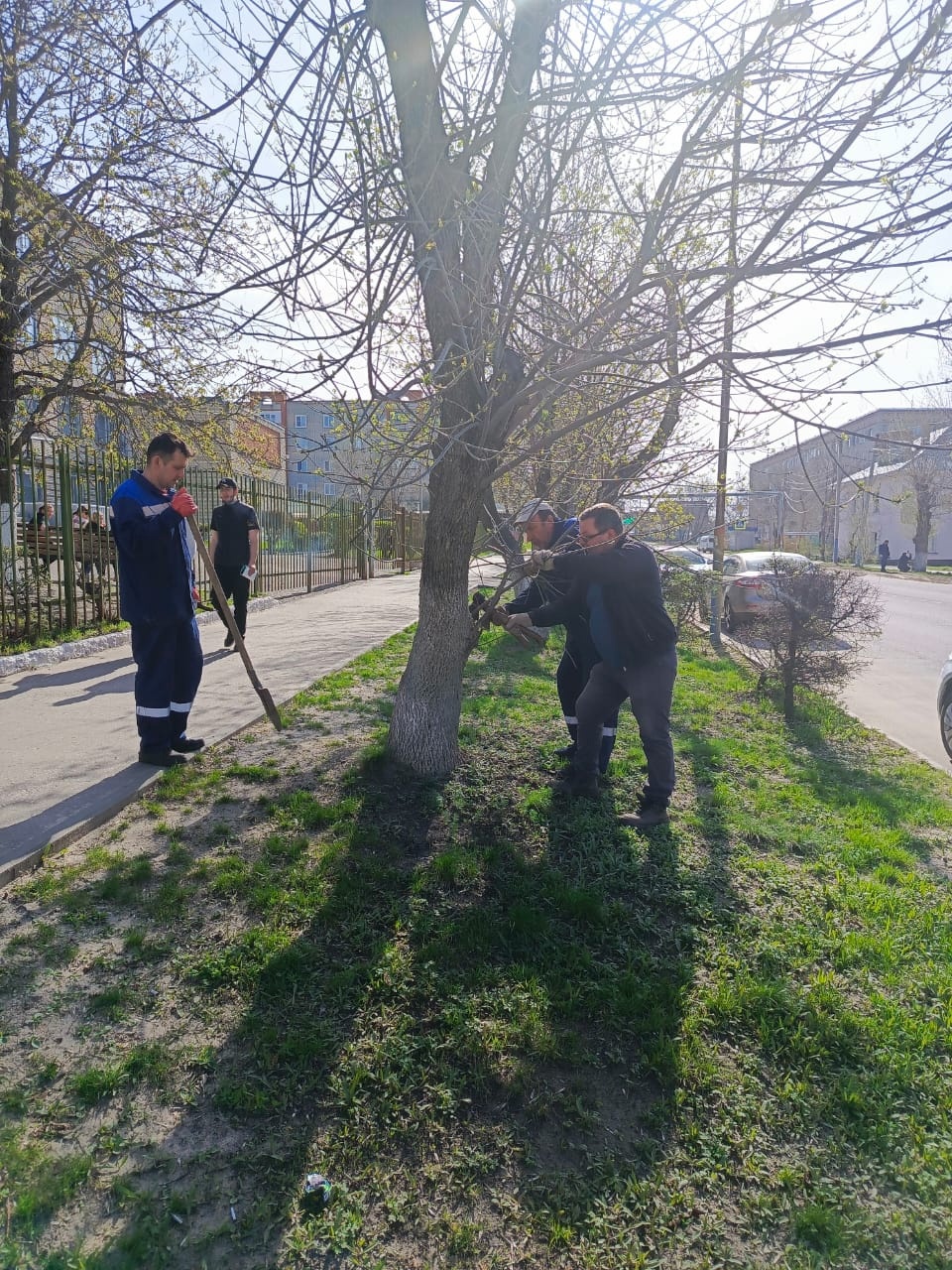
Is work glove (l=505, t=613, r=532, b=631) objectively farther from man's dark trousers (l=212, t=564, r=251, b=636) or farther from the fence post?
the fence post

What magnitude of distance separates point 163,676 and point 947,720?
619 cm

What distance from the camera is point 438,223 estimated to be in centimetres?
352

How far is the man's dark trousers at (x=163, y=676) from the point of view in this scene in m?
4.66

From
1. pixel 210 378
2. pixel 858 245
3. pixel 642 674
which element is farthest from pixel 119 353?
pixel 858 245

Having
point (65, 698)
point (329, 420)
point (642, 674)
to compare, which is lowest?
point (65, 698)

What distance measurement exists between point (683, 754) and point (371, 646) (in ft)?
16.3

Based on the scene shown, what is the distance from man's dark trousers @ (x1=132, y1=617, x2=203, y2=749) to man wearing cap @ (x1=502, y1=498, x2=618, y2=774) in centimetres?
203

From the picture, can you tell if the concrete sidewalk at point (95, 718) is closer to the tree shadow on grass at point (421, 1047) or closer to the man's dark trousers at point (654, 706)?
the tree shadow on grass at point (421, 1047)

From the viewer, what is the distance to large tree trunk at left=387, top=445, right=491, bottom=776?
183 inches

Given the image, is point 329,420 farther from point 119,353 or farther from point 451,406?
point 119,353

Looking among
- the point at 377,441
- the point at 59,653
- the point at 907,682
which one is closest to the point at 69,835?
the point at 377,441

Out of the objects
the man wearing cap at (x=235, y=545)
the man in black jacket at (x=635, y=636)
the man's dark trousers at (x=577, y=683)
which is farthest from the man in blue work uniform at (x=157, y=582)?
the man wearing cap at (x=235, y=545)

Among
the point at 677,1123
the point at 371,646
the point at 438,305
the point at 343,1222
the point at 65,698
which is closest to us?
the point at 343,1222

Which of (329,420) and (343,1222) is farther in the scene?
(329,420)
